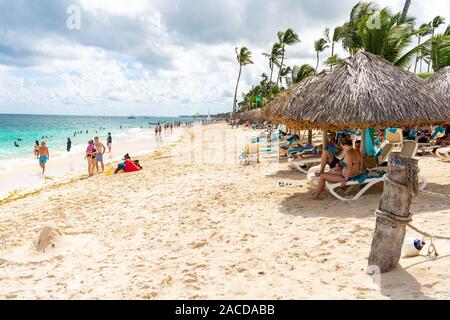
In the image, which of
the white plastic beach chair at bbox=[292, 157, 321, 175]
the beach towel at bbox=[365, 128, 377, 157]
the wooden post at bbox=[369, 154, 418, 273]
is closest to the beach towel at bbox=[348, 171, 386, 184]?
the beach towel at bbox=[365, 128, 377, 157]

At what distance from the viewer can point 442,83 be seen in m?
10.6

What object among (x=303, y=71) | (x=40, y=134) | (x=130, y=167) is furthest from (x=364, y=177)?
(x=40, y=134)

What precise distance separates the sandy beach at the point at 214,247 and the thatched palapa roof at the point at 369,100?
1346 mm

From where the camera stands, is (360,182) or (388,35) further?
(388,35)

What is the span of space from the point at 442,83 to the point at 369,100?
258 inches

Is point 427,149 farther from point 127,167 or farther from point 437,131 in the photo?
point 127,167

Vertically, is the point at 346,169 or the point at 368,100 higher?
the point at 368,100

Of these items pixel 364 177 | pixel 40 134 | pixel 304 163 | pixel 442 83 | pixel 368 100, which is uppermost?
pixel 442 83

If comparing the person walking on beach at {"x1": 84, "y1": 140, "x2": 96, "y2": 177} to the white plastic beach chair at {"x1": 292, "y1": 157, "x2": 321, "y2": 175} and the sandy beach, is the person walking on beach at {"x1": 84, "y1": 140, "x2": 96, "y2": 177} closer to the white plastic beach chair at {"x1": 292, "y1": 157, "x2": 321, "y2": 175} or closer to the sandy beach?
the sandy beach

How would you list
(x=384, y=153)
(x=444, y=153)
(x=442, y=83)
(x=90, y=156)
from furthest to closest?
(x=90, y=156) → (x=442, y=83) → (x=444, y=153) → (x=384, y=153)

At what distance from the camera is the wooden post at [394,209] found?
2781 mm

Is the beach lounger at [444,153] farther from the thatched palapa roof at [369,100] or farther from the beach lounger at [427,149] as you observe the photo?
the thatched palapa roof at [369,100]

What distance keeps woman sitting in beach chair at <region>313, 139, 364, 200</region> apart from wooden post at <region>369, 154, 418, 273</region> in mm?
2814
